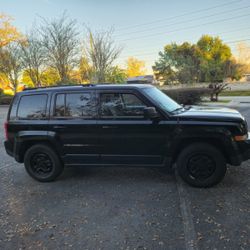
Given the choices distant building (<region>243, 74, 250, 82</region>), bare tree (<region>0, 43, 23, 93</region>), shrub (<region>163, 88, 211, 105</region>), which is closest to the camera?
shrub (<region>163, 88, 211, 105</region>)

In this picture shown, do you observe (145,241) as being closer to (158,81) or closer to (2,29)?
(2,29)

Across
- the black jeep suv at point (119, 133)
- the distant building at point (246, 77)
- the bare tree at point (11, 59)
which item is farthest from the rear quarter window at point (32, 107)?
the distant building at point (246, 77)

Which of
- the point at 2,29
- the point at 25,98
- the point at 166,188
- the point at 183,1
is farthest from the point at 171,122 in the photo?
the point at 183,1

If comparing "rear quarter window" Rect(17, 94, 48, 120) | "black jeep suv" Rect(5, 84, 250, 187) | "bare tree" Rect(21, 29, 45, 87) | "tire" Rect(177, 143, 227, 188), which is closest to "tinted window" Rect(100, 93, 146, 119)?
"black jeep suv" Rect(5, 84, 250, 187)

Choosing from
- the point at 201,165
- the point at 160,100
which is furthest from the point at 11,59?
the point at 201,165

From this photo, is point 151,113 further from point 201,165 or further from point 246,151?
point 246,151

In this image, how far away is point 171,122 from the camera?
3707mm

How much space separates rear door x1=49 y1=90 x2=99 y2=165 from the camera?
402cm

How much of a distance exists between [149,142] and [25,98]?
2.43 m

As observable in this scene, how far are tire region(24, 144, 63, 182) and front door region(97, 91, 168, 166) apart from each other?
0.96 metres

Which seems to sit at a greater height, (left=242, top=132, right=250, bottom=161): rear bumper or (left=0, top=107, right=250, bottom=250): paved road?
(left=242, top=132, right=250, bottom=161): rear bumper

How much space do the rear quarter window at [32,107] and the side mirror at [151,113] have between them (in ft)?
6.11

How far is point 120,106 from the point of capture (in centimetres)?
394

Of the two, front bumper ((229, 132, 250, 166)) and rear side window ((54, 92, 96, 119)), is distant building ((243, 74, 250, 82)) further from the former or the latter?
rear side window ((54, 92, 96, 119))
